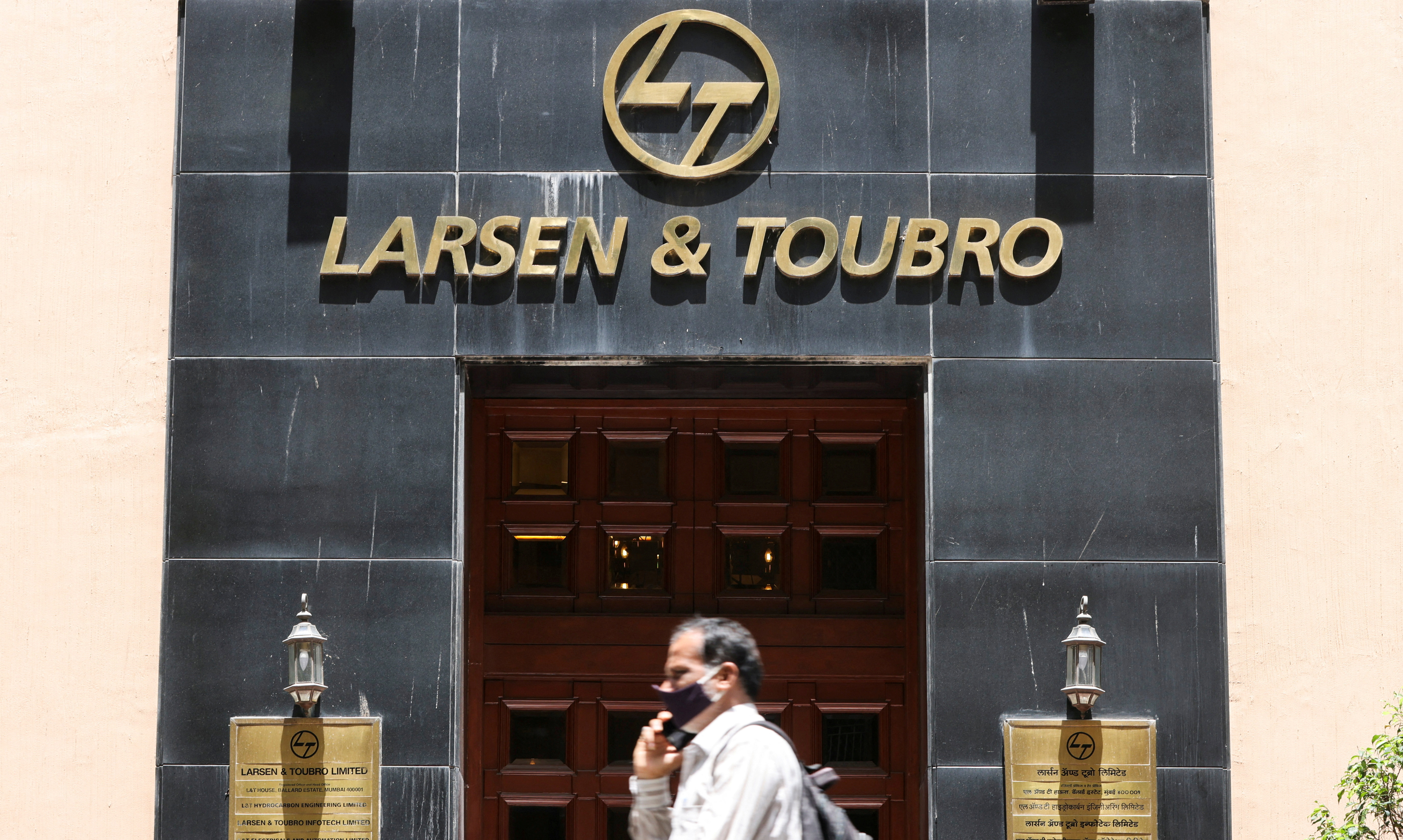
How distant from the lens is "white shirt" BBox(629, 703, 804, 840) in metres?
4.78

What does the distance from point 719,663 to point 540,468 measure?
228 inches

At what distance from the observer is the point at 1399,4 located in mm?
10102

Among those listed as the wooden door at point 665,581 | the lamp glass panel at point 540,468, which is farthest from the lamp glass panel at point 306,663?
the lamp glass panel at point 540,468

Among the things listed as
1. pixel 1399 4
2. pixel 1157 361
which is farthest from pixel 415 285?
pixel 1399 4

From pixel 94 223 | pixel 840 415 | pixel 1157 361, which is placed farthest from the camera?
pixel 840 415

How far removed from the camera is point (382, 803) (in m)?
9.02

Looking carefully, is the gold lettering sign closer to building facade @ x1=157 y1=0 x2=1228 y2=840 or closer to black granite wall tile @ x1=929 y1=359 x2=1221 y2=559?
building facade @ x1=157 y1=0 x2=1228 y2=840

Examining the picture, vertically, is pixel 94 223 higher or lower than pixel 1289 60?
lower

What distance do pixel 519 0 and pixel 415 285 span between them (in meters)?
1.82

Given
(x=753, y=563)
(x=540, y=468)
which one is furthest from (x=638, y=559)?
→ (x=540, y=468)

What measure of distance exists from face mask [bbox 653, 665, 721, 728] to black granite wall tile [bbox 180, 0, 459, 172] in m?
5.07

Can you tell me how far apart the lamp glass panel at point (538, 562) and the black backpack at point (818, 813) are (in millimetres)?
5914

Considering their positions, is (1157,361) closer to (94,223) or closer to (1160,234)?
(1160,234)

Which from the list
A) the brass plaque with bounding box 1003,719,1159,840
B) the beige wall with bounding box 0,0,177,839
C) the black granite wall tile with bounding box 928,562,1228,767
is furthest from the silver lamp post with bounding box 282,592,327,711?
the brass plaque with bounding box 1003,719,1159,840
